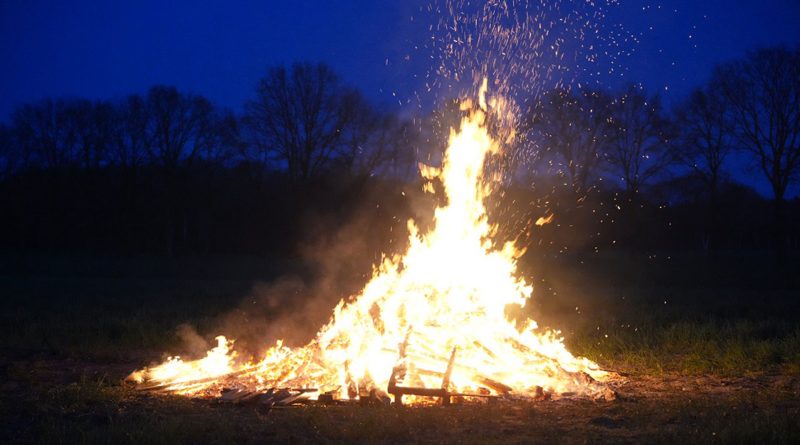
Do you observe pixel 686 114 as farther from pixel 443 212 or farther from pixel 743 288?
pixel 443 212

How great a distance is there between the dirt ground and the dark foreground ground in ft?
0.06

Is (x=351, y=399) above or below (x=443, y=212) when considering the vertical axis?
below

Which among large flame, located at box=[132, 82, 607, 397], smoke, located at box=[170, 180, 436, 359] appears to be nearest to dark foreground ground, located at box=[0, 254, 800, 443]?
smoke, located at box=[170, 180, 436, 359]

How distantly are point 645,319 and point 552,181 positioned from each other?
13083mm

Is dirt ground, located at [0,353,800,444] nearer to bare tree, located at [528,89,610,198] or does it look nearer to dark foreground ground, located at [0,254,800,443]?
dark foreground ground, located at [0,254,800,443]

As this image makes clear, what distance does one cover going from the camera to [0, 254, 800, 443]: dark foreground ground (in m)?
5.68

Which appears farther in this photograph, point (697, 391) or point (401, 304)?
point (401, 304)

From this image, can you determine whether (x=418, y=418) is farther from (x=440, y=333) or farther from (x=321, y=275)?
(x=321, y=275)

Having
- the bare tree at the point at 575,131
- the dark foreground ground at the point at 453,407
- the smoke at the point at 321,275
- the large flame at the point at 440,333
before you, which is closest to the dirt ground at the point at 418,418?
the dark foreground ground at the point at 453,407

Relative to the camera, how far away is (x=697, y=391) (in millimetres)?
7809

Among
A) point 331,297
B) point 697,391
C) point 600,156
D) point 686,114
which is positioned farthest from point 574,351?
point 686,114

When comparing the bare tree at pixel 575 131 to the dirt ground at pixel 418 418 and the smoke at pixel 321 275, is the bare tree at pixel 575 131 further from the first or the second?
the dirt ground at pixel 418 418

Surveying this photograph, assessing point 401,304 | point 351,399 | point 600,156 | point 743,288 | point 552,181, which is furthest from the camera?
point 600,156

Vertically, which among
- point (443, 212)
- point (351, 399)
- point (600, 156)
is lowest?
point (351, 399)
